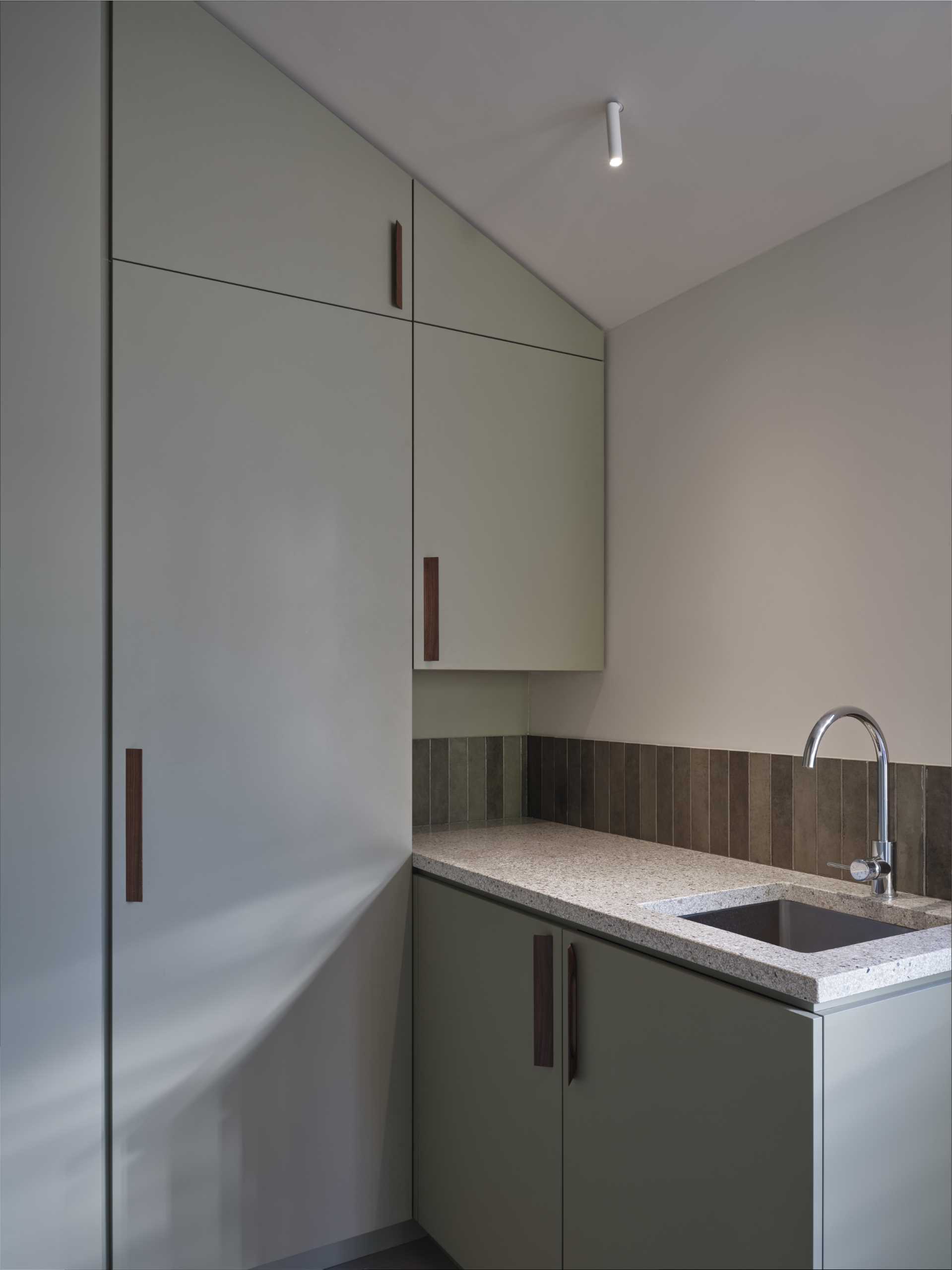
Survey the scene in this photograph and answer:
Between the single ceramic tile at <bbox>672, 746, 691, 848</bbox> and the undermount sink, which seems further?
the single ceramic tile at <bbox>672, 746, 691, 848</bbox>

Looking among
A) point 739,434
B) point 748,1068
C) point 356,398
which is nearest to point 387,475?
point 356,398

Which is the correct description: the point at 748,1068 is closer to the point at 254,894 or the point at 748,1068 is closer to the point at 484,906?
the point at 484,906

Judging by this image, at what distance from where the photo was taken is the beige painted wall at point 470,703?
2795 millimetres

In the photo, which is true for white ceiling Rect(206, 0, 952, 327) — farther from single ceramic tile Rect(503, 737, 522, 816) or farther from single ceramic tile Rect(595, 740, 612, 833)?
single ceramic tile Rect(503, 737, 522, 816)

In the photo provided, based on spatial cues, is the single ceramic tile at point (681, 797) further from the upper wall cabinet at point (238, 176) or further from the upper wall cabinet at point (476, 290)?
the upper wall cabinet at point (238, 176)

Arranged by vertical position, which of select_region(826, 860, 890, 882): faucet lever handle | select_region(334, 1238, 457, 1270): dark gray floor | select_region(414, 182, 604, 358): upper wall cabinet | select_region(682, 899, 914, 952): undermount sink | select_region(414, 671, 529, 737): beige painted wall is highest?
select_region(414, 182, 604, 358): upper wall cabinet

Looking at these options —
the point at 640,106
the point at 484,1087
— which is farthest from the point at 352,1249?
the point at 640,106

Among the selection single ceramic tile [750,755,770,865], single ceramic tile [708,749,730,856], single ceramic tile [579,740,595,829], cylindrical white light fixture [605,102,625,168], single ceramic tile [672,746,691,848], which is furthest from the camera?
single ceramic tile [579,740,595,829]

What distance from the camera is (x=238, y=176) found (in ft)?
6.68

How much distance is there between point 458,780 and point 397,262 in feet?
4.80

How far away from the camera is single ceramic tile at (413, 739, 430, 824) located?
9.00ft

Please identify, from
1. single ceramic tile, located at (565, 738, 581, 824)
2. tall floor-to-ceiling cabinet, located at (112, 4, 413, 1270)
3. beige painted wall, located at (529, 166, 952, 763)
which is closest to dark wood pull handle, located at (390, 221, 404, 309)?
tall floor-to-ceiling cabinet, located at (112, 4, 413, 1270)

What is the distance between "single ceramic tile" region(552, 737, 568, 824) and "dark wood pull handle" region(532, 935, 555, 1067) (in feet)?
3.31

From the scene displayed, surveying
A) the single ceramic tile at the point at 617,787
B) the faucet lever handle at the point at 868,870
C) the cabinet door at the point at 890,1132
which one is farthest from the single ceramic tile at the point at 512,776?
the cabinet door at the point at 890,1132
